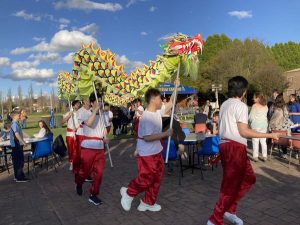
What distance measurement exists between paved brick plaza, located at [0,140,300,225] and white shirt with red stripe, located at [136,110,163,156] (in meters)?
0.97

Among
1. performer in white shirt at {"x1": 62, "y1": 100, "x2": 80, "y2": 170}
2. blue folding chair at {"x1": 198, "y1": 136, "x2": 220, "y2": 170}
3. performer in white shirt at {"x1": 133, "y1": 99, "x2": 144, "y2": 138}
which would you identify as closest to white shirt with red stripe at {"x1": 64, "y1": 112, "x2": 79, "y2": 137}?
performer in white shirt at {"x1": 62, "y1": 100, "x2": 80, "y2": 170}

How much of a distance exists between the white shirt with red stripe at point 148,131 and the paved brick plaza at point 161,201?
97 centimetres

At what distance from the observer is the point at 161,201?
17.6ft

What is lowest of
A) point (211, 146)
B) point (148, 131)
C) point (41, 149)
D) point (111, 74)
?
point (41, 149)

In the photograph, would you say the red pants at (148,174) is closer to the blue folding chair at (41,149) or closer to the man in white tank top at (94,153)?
the man in white tank top at (94,153)

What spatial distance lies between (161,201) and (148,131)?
150 centimetres

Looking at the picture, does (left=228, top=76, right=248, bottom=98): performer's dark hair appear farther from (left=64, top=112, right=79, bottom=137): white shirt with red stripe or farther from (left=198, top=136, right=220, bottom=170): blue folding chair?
(left=64, top=112, right=79, bottom=137): white shirt with red stripe

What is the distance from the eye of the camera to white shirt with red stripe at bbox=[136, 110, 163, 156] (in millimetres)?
4512

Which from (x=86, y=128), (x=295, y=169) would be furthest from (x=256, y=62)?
(x=86, y=128)

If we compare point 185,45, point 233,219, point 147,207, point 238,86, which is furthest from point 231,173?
point 185,45

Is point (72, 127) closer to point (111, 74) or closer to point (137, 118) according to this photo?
point (137, 118)

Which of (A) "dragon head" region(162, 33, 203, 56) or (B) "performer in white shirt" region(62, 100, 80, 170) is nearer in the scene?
(A) "dragon head" region(162, 33, 203, 56)

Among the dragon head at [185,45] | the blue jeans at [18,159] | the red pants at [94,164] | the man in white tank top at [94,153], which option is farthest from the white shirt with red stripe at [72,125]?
the dragon head at [185,45]

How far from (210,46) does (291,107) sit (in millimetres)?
39997
